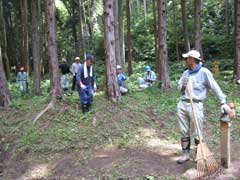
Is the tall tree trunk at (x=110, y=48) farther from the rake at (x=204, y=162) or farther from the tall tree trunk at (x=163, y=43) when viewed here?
the rake at (x=204, y=162)

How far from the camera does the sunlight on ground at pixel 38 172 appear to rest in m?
7.92

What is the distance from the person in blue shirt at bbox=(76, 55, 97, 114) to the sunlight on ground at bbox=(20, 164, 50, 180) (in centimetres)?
262

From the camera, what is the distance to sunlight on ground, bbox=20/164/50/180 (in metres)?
7.92

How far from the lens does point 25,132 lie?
10.1m

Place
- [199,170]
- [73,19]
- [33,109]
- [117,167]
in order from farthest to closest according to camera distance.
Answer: [73,19]
[33,109]
[117,167]
[199,170]

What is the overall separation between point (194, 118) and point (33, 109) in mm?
5902

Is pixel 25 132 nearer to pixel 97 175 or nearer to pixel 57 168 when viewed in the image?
pixel 57 168

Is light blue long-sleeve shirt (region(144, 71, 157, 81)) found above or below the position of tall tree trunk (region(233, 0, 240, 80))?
below

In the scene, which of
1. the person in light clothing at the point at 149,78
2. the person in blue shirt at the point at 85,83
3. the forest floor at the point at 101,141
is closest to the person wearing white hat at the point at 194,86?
the forest floor at the point at 101,141

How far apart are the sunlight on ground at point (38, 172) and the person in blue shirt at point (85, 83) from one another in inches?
103

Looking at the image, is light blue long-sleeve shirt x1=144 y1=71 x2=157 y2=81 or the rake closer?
the rake

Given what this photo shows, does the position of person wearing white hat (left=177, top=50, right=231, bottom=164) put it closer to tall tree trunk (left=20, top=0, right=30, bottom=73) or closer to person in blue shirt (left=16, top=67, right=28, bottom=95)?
person in blue shirt (left=16, top=67, right=28, bottom=95)

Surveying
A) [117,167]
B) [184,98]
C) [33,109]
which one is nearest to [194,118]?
[184,98]

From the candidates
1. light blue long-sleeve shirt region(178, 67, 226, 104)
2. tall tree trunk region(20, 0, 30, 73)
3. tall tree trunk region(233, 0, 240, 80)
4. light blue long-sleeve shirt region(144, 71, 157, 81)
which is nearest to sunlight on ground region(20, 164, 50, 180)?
light blue long-sleeve shirt region(178, 67, 226, 104)
